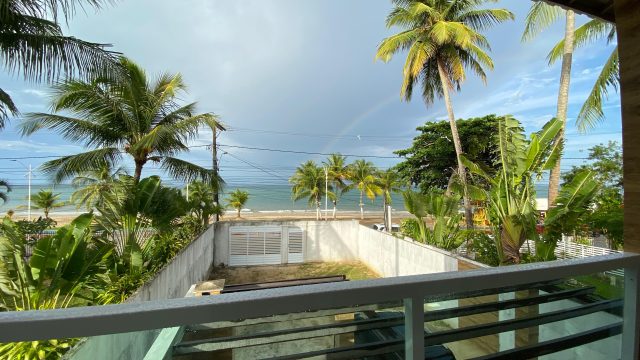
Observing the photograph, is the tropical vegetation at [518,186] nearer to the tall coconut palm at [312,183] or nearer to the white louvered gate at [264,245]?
the white louvered gate at [264,245]

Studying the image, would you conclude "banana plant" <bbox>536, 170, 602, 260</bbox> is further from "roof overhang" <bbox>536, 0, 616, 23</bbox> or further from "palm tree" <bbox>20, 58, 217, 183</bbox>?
"palm tree" <bbox>20, 58, 217, 183</bbox>

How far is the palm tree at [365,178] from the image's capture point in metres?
22.7

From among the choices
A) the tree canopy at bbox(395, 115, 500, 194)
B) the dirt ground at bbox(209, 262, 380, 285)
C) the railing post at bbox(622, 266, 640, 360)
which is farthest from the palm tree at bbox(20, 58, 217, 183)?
the tree canopy at bbox(395, 115, 500, 194)

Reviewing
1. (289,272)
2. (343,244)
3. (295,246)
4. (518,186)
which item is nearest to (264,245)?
(295,246)

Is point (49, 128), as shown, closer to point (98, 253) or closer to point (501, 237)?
point (98, 253)

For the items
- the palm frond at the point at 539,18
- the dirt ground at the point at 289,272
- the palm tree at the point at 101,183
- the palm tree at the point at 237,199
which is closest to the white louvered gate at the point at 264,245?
the dirt ground at the point at 289,272

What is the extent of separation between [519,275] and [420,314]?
36cm

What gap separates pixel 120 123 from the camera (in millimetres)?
7793

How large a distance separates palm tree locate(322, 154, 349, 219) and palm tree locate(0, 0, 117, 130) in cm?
2004

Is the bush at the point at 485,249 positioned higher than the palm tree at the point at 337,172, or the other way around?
the palm tree at the point at 337,172

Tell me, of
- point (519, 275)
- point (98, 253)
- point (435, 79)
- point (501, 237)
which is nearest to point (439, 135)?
point (435, 79)

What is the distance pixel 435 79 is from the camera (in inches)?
452

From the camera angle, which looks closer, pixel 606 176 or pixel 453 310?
pixel 453 310

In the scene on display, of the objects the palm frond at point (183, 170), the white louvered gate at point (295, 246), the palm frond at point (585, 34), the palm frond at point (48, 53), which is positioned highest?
the palm frond at point (585, 34)
